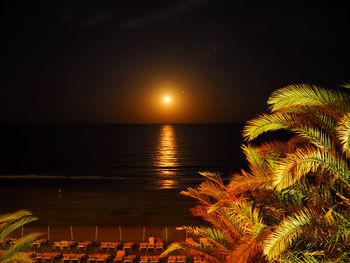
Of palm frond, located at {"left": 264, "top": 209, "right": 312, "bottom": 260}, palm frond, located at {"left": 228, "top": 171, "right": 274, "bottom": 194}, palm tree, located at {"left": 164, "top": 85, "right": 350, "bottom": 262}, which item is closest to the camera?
palm frond, located at {"left": 264, "top": 209, "right": 312, "bottom": 260}

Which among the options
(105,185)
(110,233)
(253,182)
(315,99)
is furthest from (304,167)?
(105,185)

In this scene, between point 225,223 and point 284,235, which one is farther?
point 225,223

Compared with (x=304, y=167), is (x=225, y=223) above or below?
below

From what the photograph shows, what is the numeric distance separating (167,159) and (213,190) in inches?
2015

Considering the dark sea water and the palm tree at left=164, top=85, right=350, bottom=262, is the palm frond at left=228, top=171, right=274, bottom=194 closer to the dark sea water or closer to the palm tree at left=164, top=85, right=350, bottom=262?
the palm tree at left=164, top=85, right=350, bottom=262

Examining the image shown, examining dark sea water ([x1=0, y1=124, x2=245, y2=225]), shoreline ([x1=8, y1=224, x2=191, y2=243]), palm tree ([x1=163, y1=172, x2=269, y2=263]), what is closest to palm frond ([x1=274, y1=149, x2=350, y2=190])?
palm tree ([x1=163, y1=172, x2=269, y2=263])

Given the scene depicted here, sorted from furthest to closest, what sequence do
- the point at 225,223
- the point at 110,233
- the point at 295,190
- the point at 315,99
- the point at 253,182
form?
the point at 110,233, the point at 225,223, the point at 295,190, the point at 253,182, the point at 315,99

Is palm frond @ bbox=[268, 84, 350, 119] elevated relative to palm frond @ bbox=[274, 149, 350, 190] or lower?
elevated

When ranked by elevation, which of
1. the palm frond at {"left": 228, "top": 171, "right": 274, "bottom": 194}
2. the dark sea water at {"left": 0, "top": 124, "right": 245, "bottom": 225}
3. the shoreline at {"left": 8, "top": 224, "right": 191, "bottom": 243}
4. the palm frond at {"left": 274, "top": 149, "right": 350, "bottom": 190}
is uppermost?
the palm frond at {"left": 274, "top": 149, "right": 350, "bottom": 190}

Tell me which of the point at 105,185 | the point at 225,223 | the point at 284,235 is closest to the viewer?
the point at 284,235

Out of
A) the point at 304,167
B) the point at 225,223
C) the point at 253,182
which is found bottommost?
the point at 225,223

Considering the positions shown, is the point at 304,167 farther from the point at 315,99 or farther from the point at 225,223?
the point at 225,223

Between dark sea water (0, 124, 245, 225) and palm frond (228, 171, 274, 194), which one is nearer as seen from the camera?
palm frond (228, 171, 274, 194)

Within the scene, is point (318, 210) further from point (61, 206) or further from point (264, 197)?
point (61, 206)
